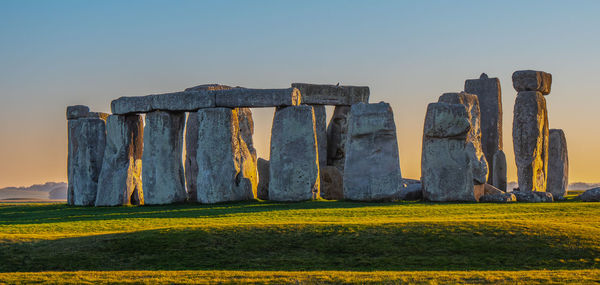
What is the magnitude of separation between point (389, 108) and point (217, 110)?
535 centimetres

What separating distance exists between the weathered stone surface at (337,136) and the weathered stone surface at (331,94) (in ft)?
1.86

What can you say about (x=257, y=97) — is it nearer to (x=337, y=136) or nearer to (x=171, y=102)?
(x=171, y=102)

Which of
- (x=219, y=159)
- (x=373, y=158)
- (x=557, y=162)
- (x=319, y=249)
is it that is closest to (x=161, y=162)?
(x=219, y=159)

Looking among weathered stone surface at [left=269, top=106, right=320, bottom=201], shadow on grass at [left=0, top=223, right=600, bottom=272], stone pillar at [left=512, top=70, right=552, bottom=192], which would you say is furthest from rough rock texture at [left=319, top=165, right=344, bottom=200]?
shadow on grass at [left=0, top=223, right=600, bottom=272]

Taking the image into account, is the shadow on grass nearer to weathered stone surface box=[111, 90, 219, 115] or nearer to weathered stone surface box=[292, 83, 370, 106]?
weathered stone surface box=[111, 90, 219, 115]

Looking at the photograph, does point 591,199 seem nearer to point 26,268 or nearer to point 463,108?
point 463,108

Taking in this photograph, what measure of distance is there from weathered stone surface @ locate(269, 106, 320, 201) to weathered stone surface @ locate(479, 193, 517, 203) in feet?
16.6

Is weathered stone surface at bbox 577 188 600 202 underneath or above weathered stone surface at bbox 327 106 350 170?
underneath

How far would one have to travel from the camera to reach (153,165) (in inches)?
1093

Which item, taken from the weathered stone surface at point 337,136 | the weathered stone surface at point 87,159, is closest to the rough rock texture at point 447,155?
the weathered stone surface at point 337,136

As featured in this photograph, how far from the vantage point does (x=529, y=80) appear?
30.6 metres

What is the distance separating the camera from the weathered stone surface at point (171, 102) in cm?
2725

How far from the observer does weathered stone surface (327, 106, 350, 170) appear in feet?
115

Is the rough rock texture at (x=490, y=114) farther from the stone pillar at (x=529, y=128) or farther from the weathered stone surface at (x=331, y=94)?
the weathered stone surface at (x=331, y=94)
